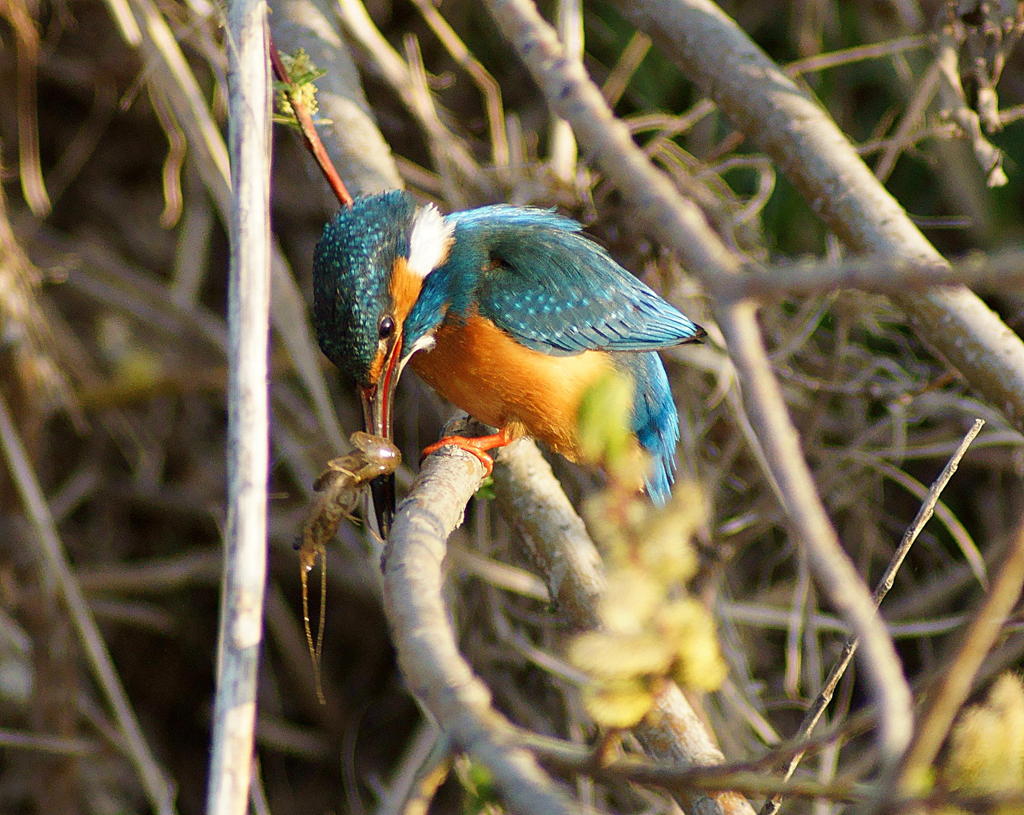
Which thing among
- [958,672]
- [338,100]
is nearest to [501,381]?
[338,100]

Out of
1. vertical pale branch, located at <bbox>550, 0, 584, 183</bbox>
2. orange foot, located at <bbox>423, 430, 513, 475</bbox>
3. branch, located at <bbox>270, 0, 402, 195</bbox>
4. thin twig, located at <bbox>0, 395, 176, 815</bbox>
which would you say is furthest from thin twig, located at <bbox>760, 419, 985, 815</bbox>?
thin twig, located at <bbox>0, 395, 176, 815</bbox>

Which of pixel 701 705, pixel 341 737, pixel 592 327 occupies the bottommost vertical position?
pixel 341 737

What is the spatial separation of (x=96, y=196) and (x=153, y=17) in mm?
2040

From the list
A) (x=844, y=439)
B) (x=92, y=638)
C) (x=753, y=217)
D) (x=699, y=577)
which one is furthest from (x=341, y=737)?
(x=753, y=217)

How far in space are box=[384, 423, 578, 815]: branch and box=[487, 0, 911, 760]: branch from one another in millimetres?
279

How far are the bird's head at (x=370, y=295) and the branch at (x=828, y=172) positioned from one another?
0.87 metres

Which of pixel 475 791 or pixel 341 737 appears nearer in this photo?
pixel 475 791

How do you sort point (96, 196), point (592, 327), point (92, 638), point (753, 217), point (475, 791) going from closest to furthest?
point (475, 791) < point (592, 327) < point (92, 638) < point (753, 217) < point (96, 196)

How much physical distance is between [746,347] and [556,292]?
6.25ft

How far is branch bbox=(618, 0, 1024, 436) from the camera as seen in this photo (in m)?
2.31

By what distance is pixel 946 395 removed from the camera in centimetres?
325

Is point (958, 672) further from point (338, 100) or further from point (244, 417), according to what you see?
point (338, 100)

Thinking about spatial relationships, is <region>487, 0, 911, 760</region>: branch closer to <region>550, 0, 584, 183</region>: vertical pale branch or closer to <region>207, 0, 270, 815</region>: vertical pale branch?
<region>207, 0, 270, 815</region>: vertical pale branch

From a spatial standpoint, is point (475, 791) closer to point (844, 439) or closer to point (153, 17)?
point (153, 17)
